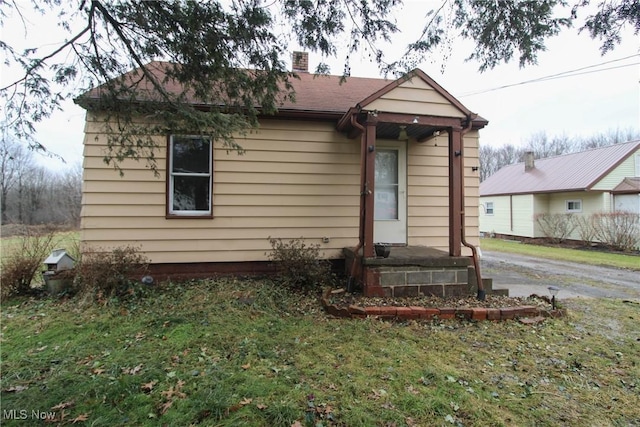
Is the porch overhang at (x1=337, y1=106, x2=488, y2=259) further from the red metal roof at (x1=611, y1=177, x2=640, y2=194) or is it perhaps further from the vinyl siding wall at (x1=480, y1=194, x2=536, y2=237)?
the vinyl siding wall at (x1=480, y1=194, x2=536, y2=237)

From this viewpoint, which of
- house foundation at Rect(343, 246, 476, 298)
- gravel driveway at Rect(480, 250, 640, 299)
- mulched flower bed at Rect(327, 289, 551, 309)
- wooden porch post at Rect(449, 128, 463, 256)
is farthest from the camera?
gravel driveway at Rect(480, 250, 640, 299)

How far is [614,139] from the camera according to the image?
3722cm

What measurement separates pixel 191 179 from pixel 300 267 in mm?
2567

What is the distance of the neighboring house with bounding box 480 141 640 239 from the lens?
14.9 metres

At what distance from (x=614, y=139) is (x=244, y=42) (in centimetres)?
4934

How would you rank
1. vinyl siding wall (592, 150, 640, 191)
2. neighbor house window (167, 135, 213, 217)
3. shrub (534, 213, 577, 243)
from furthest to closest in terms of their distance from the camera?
shrub (534, 213, 577, 243) → vinyl siding wall (592, 150, 640, 191) → neighbor house window (167, 135, 213, 217)

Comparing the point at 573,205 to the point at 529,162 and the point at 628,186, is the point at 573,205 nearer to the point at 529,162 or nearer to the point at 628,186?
the point at 628,186

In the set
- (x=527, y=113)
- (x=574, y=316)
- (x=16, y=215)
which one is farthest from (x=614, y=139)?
(x=16, y=215)

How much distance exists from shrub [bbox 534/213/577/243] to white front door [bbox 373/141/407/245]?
46.6 ft

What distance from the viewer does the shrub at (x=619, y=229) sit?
13.0m

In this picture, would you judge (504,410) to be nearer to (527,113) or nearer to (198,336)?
(198,336)

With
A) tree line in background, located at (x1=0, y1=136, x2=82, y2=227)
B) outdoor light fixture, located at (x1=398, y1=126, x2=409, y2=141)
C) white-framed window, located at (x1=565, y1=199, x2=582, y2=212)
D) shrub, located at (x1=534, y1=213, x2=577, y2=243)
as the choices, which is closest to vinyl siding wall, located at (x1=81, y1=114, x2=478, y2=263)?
outdoor light fixture, located at (x1=398, y1=126, x2=409, y2=141)

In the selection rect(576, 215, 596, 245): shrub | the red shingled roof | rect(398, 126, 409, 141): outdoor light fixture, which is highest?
the red shingled roof

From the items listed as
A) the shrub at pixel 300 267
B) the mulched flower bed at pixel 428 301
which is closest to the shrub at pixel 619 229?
the mulched flower bed at pixel 428 301
